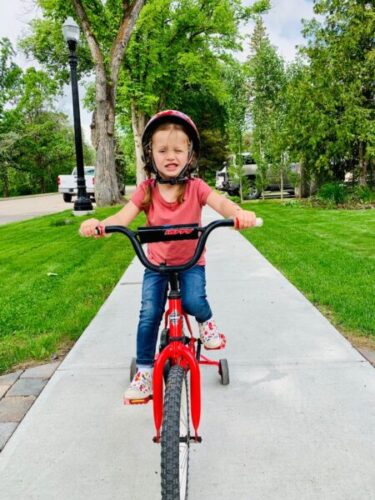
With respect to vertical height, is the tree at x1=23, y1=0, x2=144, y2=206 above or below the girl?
above

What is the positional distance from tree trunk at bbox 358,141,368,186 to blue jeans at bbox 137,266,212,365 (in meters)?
13.8

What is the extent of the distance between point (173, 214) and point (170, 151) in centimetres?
33

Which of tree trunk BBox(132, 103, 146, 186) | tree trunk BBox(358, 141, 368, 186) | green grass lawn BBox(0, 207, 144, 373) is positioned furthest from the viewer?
tree trunk BBox(132, 103, 146, 186)

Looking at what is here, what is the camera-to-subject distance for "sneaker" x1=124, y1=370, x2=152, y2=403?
2.40 m

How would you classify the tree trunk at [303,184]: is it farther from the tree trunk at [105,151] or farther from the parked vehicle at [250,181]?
the tree trunk at [105,151]

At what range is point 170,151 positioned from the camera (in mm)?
2434

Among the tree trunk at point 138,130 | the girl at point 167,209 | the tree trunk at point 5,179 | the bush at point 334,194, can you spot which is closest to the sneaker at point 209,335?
the girl at point 167,209

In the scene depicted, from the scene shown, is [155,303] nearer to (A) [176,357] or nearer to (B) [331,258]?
(A) [176,357]

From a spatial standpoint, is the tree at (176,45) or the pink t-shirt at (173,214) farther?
the tree at (176,45)

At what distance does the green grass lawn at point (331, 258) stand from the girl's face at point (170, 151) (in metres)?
2.22

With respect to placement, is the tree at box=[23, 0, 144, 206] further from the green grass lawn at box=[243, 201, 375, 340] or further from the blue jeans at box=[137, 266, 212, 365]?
the blue jeans at box=[137, 266, 212, 365]

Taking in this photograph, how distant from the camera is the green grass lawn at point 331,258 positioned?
14.0ft

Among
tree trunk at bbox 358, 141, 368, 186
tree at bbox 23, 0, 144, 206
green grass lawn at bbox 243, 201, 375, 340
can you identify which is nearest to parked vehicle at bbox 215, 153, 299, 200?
tree trunk at bbox 358, 141, 368, 186

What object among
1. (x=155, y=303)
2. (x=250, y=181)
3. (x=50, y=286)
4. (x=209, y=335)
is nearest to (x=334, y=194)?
(x=250, y=181)
